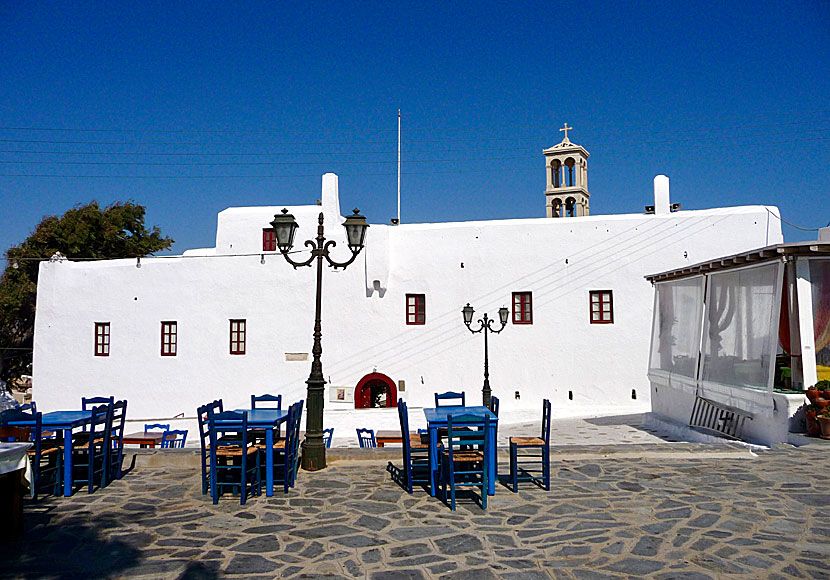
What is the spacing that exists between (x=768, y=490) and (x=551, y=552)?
3279 millimetres

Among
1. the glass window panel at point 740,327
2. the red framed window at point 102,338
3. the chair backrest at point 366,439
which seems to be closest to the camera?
the glass window panel at point 740,327

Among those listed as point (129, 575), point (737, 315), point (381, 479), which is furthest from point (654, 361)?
point (129, 575)

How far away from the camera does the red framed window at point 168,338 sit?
20188 mm

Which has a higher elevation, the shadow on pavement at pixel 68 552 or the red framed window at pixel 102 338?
the red framed window at pixel 102 338

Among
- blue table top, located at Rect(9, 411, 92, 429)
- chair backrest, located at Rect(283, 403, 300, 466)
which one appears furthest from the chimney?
blue table top, located at Rect(9, 411, 92, 429)

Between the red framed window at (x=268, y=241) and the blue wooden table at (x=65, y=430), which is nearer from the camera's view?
the blue wooden table at (x=65, y=430)

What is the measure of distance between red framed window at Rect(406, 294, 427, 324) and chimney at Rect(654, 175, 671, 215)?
7.71m

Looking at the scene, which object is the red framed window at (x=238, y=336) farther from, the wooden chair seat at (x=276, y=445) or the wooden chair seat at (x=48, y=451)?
the wooden chair seat at (x=276, y=445)

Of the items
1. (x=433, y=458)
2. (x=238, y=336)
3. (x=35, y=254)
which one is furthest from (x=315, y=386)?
(x=35, y=254)

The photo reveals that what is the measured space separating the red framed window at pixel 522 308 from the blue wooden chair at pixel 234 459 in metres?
12.9

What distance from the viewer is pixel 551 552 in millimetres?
5023

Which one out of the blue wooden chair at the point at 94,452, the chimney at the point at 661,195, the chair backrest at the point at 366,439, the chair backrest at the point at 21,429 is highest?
the chimney at the point at 661,195

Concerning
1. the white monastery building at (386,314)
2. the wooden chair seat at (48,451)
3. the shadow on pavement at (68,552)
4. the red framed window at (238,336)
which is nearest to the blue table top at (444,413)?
the shadow on pavement at (68,552)

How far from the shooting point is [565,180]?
23328 mm
